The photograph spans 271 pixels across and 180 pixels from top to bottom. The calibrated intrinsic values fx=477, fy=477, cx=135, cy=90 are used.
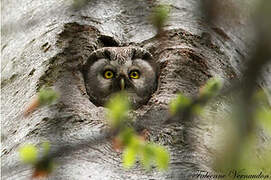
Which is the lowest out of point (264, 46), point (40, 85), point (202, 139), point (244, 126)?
point (202, 139)

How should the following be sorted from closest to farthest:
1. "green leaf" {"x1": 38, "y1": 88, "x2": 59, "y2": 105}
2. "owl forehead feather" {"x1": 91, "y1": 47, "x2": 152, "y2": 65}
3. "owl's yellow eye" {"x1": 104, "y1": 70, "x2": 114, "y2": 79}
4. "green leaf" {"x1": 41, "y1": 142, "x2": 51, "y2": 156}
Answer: "green leaf" {"x1": 41, "y1": 142, "x2": 51, "y2": 156} < "green leaf" {"x1": 38, "y1": 88, "x2": 59, "y2": 105} < "owl forehead feather" {"x1": 91, "y1": 47, "x2": 152, "y2": 65} < "owl's yellow eye" {"x1": 104, "y1": 70, "x2": 114, "y2": 79}

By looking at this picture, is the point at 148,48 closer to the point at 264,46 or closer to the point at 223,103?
the point at 223,103

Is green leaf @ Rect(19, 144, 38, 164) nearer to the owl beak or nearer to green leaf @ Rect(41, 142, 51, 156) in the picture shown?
green leaf @ Rect(41, 142, 51, 156)

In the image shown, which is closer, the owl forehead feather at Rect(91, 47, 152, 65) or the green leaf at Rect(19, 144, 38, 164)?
the green leaf at Rect(19, 144, 38, 164)

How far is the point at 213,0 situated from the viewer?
5.45ft

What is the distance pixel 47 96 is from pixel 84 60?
539mm

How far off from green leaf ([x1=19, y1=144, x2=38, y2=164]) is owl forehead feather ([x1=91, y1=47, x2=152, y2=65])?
115 cm

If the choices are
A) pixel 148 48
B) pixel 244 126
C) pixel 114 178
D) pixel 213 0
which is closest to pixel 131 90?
pixel 148 48

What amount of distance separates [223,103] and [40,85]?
93cm

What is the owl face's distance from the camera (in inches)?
134

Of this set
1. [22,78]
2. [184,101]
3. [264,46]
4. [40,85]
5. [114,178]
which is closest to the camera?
[264,46]

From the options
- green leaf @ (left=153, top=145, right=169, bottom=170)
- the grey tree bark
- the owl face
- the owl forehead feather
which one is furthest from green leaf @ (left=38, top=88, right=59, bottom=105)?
the owl face

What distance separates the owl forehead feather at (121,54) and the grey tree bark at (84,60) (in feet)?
0.87

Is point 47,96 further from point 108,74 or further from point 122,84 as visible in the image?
point 108,74
